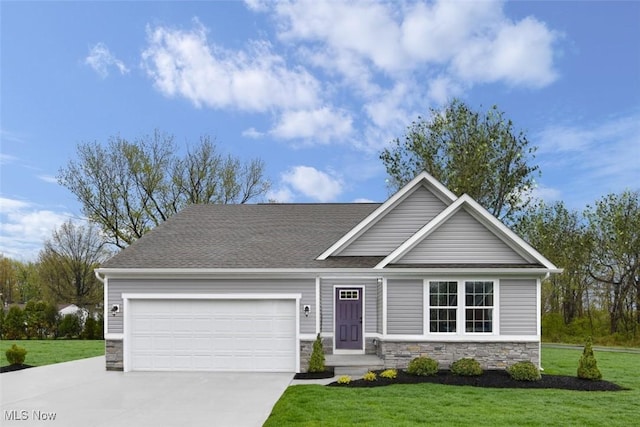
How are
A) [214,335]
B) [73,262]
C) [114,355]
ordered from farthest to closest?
[73,262], [114,355], [214,335]

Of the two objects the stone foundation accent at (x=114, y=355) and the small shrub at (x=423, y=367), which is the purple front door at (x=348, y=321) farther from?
the stone foundation accent at (x=114, y=355)

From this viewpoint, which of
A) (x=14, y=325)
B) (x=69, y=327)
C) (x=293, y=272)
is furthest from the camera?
(x=69, y=327)

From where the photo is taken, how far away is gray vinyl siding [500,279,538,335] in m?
13.9

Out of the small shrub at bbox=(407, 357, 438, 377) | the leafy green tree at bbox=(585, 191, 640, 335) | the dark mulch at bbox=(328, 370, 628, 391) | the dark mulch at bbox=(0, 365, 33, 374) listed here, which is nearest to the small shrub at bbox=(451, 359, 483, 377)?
the dark mulch at bbox=(328, 370, 628, 391)

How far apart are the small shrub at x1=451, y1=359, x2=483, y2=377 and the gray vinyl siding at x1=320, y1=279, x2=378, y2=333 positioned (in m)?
3.49

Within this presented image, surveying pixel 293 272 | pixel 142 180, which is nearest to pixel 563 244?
pixel 293 272

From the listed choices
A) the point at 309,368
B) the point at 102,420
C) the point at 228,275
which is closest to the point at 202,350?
the point at 228,275

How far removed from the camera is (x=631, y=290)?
28.3m

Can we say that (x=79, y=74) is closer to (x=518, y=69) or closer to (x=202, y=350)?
(x=202, y=350)

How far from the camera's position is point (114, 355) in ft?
48.6

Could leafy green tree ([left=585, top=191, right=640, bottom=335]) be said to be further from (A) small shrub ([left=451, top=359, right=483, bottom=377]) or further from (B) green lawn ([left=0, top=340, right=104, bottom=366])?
(B) green lawn ([left=0, top=340, right=104, bottom=366])

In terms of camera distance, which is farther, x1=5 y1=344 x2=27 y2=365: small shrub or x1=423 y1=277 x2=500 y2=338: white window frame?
x1=5 y1=344 x2=27 y2=365: small shrub

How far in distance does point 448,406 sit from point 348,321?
6636mm

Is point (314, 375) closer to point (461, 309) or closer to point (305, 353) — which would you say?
point (305, 353)
